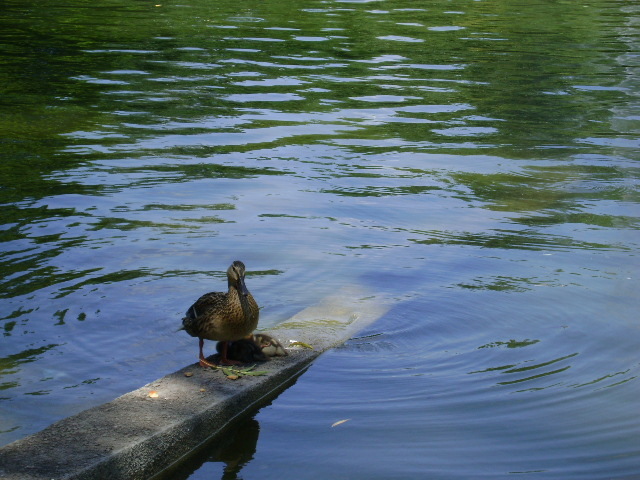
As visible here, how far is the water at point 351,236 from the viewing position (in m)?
5.94

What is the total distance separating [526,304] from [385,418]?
2.34 metres

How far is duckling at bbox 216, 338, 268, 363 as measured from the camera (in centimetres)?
642

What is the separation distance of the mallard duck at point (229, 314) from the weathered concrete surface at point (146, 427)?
9.5 inches

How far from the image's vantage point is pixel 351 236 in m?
9.64

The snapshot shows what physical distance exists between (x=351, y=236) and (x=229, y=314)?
357 cm

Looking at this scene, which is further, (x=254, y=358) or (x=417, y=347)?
(x=417, y=347)

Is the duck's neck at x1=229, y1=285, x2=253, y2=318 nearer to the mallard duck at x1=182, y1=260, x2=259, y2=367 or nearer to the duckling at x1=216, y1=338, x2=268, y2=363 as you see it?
the mallard duck at x1=182, y1=260, x2=259, y2=367

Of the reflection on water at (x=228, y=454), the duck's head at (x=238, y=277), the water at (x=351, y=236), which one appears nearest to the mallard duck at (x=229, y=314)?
the duck's head at (x=238, y=277)

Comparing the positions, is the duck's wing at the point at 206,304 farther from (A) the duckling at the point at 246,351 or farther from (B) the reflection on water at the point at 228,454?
(B) the reflection on water at the point at 228,454

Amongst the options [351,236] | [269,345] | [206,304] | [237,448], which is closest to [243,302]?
[206,304]

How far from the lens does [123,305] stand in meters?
7.72

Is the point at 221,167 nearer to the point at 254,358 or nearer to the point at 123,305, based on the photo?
the point at 123,305

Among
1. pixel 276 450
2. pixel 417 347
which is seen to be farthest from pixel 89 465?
pixel 417 347

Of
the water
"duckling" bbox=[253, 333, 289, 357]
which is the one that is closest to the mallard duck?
"duckling" bbox=[253, 333, 289, 357]
